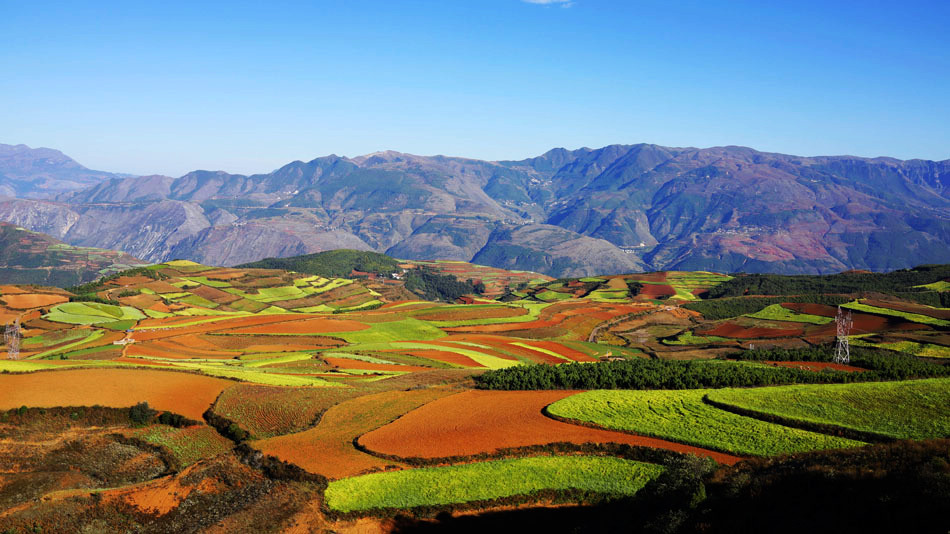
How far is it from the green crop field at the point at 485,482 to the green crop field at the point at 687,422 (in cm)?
459

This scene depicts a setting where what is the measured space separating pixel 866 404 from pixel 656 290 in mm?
138250

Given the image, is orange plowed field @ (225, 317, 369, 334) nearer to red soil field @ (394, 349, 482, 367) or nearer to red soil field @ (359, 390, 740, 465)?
red soil field @ (394, 349, 482, 367)

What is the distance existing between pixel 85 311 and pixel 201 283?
5456 centimetres

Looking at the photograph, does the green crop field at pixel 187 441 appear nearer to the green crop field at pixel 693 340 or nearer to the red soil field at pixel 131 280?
the green crop field at pixel 693 340

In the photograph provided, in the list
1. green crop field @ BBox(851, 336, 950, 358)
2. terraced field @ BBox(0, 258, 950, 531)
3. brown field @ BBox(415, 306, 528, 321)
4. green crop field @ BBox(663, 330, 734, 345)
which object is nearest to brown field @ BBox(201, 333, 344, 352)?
terraced field @ BBox(0, 258, 950, 531)

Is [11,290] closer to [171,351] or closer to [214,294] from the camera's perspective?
[214,294]

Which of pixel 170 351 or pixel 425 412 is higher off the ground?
pixel 425 412

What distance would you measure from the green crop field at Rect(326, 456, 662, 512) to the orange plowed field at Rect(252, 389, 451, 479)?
2.14 m

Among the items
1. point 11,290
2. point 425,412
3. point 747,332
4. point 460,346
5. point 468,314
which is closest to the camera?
point 425,412

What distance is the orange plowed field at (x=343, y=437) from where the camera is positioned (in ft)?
104

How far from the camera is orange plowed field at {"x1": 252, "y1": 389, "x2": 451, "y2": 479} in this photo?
104ft

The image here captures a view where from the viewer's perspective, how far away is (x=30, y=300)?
112 meters

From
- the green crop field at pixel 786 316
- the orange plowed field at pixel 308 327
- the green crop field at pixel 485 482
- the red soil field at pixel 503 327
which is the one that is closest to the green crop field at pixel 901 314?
the green crop field at pixel 786 316

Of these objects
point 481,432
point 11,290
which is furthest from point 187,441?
point 11,290
